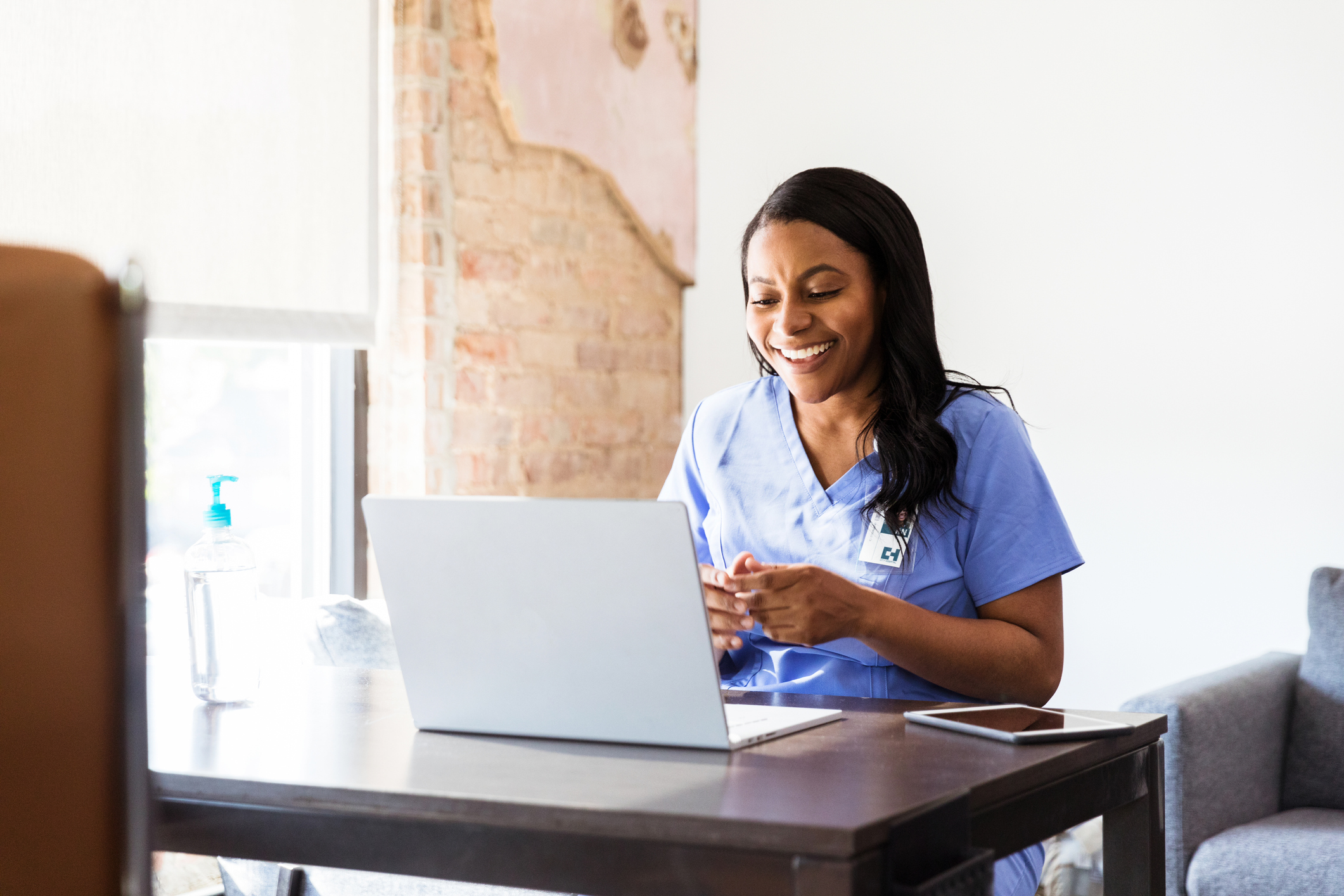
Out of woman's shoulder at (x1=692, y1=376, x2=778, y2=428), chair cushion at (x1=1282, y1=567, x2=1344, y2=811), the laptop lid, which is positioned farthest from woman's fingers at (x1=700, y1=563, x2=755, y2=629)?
chair cushion at (x1=1282, y1=567, x2=1344, y2=811)

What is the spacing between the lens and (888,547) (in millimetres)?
1560

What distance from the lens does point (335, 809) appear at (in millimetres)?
966

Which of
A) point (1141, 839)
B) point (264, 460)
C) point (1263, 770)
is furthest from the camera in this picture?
point (264, 460)

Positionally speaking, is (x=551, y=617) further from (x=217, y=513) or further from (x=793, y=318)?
(x=793, y=318)

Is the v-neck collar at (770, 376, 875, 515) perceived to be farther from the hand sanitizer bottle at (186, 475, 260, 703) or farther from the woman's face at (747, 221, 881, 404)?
the hand sanitizer bottle at (186, 475, 260, 703)

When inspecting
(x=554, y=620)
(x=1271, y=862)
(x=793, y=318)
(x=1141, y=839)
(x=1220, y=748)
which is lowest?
(x=1271, y=862)

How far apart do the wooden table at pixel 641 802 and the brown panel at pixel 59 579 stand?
0.95 ft

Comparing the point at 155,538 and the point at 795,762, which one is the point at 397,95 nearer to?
the point at 155,538

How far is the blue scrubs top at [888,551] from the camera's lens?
154 cm

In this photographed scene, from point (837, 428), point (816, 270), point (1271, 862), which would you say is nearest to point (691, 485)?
point (837, 428)

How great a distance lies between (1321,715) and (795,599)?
1609mm

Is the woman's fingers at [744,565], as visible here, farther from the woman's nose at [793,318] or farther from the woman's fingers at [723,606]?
the woman's nose at [793,318]

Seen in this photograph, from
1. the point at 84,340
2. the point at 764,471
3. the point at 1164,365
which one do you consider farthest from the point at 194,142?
the point at 1164,365

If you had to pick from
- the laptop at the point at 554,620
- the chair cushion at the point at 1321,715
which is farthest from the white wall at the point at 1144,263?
the laptop at the point at 554,620
